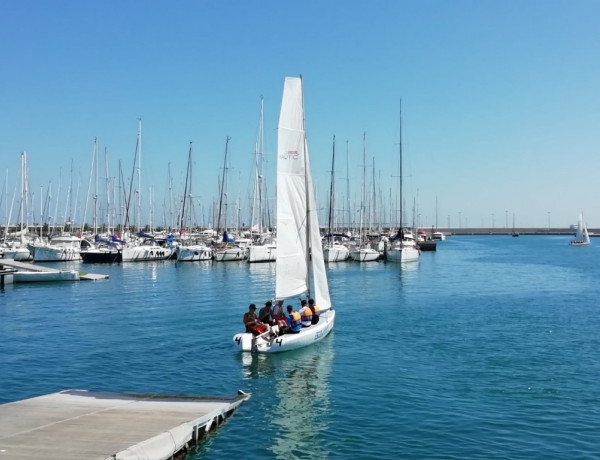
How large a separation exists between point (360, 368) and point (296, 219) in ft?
26.3

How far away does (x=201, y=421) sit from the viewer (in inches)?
591

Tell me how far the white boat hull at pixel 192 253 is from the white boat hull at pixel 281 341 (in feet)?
201

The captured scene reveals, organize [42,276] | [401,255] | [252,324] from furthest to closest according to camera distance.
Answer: [401,255] < [42,276] < [252,324]

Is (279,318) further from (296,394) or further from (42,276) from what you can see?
(42,276)

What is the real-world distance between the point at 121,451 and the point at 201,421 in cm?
336

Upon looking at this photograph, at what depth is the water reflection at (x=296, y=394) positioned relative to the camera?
1541 centimetres

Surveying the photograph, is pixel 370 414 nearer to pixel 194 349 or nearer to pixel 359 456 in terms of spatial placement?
pixel 359 456

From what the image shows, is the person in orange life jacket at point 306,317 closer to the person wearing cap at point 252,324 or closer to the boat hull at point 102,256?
the person wearing cap at point 252,324

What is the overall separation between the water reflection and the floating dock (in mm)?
1608

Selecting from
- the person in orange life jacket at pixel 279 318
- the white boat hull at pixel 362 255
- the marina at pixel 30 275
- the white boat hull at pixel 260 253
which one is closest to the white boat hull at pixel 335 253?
the white boat hull at pixel 362 255

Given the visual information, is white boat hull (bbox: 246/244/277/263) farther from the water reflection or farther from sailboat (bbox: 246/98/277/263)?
the water reflection

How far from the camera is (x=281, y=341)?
2497 centimetres

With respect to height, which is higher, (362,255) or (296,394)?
(362,255)

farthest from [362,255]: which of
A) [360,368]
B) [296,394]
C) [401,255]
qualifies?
[296,394]
